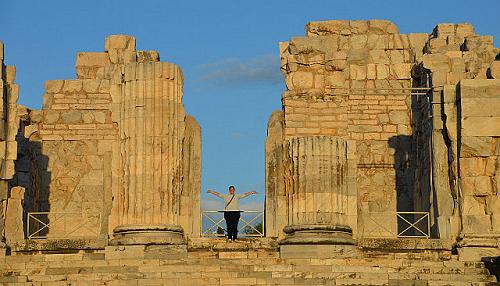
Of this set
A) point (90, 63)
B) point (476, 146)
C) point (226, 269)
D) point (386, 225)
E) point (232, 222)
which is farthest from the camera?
point (90, 63)

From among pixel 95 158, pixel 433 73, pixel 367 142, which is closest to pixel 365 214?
pixel 367 142

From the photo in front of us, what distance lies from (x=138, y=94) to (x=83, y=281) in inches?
209

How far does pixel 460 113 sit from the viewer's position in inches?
1296

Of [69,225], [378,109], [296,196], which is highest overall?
[378,109]

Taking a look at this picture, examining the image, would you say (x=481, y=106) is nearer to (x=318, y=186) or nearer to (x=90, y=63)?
(x=318, y=186)

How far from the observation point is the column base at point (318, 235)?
3070cm

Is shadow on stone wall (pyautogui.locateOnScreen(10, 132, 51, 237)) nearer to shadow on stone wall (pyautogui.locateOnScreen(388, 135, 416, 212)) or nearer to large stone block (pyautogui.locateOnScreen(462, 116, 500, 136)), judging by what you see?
shadow on stone wall (pyautogui.locateOnScreen(388, 135, 416, 212))

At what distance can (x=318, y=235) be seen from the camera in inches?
1217

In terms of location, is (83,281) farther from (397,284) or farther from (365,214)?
(365,214)

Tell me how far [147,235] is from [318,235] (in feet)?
12.9

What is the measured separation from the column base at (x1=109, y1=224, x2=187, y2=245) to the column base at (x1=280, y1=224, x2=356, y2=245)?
2.52 metres

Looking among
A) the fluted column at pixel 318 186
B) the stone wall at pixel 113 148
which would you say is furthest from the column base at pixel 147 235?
the fluted column at pixel 318 186

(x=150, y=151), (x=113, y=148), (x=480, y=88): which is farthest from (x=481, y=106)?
(x=113, y=148)

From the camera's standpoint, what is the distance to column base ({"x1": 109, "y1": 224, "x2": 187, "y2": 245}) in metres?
30.5
